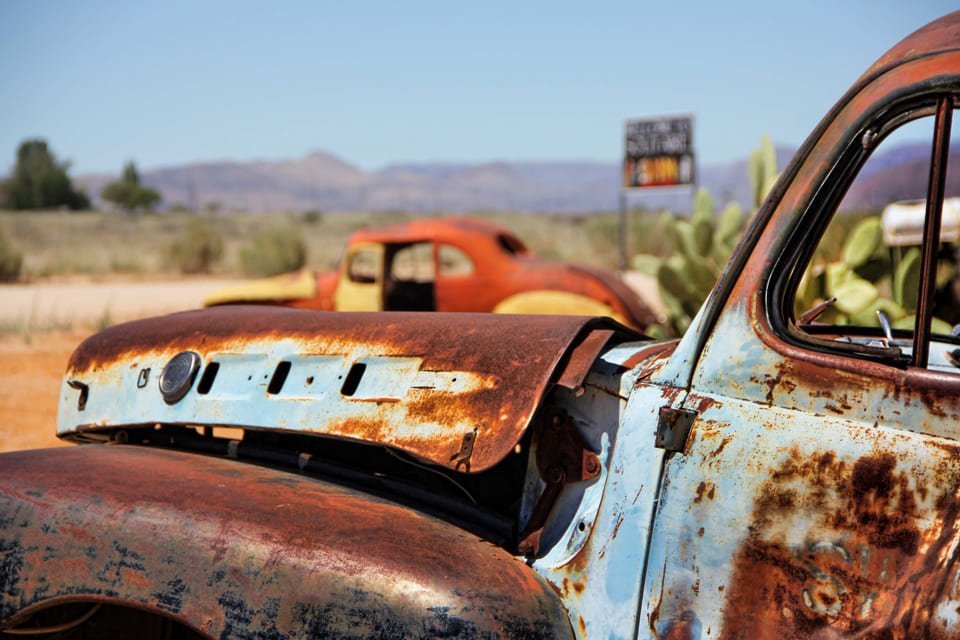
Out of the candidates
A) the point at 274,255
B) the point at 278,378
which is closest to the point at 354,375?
the point at 278,378

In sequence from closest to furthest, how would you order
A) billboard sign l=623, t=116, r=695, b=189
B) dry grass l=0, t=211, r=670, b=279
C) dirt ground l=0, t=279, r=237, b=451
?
1. dirt ground l=0, t=279, r=237, b=451
2. billboard sign l=623, t=116, r=695, b=189
3. dry grass l=0, t=211, r=670, b=279

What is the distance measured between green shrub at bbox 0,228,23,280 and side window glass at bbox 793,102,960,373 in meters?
18.4

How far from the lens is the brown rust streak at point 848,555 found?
64.9 inches

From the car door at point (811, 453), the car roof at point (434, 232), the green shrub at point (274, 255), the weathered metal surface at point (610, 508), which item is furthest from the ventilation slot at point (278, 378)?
the green shrub at point (274, 255)

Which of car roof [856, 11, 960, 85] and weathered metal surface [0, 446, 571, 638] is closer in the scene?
car roof [856, 11, 960, 85]

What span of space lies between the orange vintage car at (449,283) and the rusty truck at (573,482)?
6.94 meters

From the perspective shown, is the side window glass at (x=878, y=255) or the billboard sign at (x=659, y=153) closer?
the side window glass at (x=878, y=255)

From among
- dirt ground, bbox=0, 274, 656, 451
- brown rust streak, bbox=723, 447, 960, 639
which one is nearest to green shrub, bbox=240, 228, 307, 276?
dirt ground, bbox=0, 274, 656, 451

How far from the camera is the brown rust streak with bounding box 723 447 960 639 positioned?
5.41 ft

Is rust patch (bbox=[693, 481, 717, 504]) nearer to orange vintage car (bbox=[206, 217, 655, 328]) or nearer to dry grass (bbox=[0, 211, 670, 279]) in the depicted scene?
orange vintage car (bbox=[206, 217, 655, 328])

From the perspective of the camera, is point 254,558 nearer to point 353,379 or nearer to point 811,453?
point 353,379

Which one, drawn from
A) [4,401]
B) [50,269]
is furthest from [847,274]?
[50,269]

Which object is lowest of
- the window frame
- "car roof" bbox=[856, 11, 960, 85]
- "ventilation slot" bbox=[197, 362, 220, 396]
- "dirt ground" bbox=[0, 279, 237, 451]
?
"dirt ground" bbox=[0, 279, 237, 451]

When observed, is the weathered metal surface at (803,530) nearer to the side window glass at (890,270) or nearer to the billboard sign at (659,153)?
the side window glass at (890,270)
